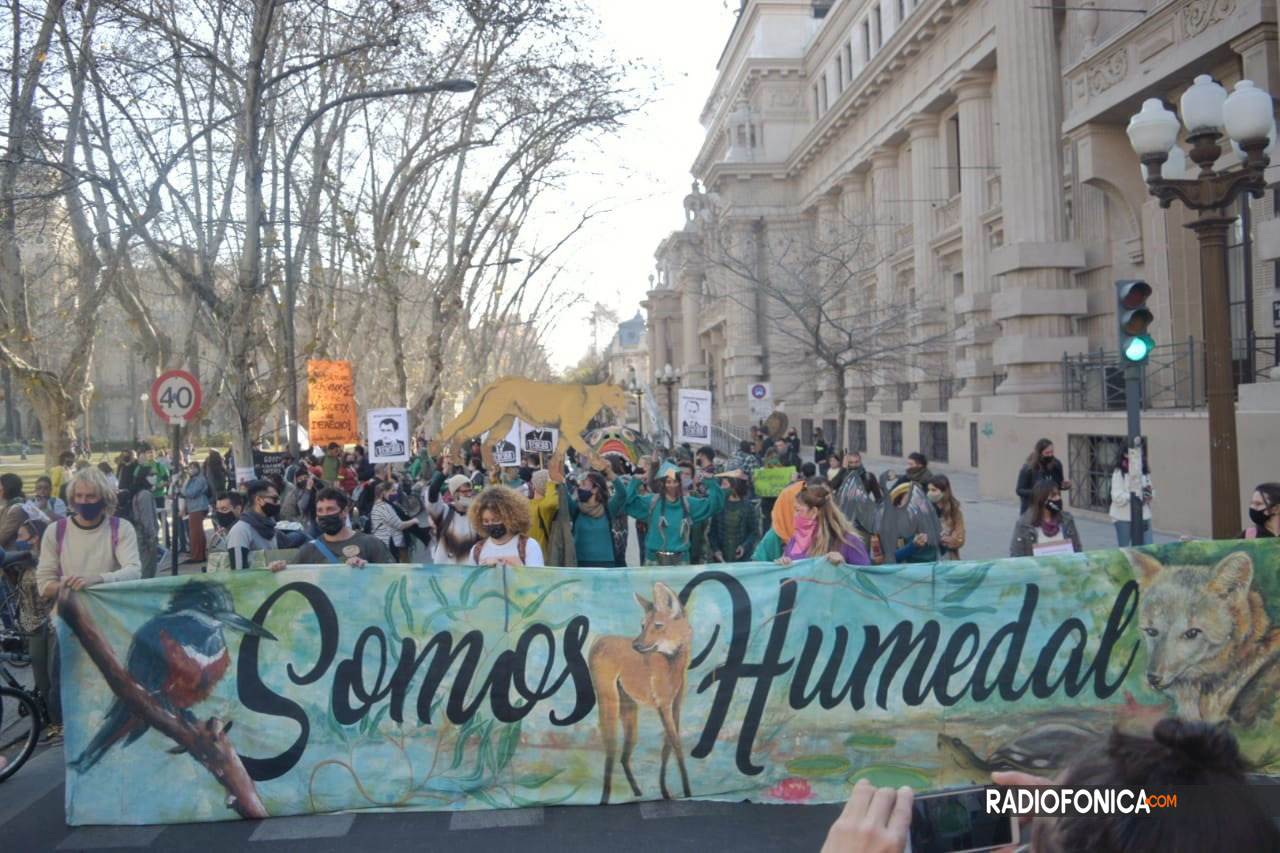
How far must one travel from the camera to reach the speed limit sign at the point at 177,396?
12992mm

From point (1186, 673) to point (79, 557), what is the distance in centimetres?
670

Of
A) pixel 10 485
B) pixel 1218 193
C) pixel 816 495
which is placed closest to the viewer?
pixel 816 495

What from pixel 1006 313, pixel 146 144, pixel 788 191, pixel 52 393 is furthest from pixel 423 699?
pixel 788 191

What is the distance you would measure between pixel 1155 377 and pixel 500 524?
1543 cm

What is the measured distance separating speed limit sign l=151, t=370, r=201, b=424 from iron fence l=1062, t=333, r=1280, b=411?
13.5 metres

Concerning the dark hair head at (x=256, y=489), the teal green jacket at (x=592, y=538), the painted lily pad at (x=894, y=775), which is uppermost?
the dark hair head at (x=256, y=489)

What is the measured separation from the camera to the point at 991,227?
94.3 ft

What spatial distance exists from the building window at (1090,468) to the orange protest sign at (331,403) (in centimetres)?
1703

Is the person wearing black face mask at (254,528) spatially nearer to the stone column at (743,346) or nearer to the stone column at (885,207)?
the stone column at (885,207)

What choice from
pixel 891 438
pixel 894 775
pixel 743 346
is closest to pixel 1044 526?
pixel 894 775

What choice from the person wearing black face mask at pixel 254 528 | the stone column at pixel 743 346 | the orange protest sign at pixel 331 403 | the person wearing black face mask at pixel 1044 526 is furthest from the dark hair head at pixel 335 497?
the stone column at pixel 743 346

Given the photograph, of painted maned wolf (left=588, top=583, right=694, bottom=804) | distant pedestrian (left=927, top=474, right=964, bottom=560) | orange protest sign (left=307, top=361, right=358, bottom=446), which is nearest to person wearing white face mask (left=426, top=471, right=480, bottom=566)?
painted maned wolf (left=588, top=583, right=694, bottom=804)

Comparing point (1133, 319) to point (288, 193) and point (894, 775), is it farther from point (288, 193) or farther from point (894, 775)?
point (288, 193)

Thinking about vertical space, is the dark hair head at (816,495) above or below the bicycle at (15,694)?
above
